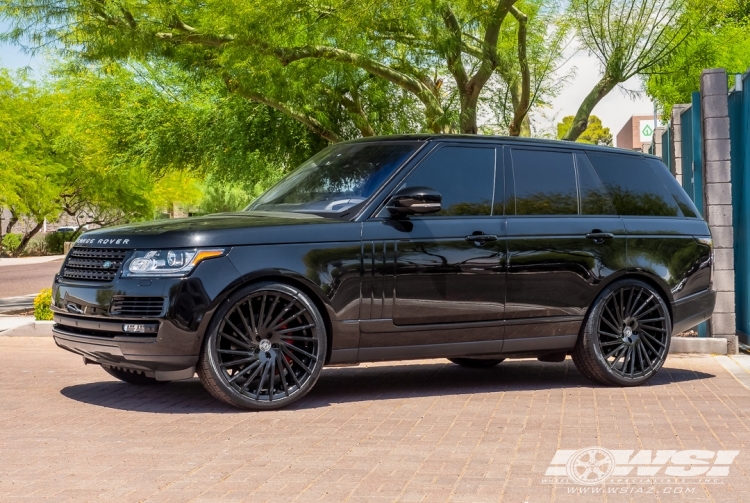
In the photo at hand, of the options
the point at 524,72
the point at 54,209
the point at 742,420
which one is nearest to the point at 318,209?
the point at 742,420

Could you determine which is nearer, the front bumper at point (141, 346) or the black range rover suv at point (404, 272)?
the front bumper at point (141, 346)

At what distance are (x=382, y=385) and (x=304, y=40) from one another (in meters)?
9.40

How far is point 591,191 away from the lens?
924 cm

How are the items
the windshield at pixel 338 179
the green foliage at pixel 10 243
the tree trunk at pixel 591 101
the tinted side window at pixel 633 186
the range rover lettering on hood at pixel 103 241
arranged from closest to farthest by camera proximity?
the range rover lettering on hood at pixel 103 241, the windshield at pixel 338 179, the tinted side window at pixel 633 186, the tree trunk at pixel 591 101, the green foliage at pixel 10 243

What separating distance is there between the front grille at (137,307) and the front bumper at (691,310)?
4488 mm

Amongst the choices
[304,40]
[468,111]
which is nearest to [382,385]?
[468,111]

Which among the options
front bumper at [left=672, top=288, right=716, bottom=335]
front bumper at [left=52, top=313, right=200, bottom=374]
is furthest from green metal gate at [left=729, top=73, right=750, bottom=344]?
front bumper at [left=52, top=313, right=200, bottom=374]

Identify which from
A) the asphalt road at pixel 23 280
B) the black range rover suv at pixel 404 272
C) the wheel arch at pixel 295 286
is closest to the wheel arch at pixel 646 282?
the black range rover suv at pixel 404 272

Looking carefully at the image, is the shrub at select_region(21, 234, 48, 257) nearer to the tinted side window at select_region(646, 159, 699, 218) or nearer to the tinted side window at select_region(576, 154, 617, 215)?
the tinted side window at select_region(646, 159, 699, 218)

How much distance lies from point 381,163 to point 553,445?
8.99 ft

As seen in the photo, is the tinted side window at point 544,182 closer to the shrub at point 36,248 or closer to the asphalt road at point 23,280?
the asphalt road at point 23,280

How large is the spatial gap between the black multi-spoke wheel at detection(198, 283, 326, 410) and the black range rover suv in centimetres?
1

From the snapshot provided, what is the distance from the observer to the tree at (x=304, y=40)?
15070 millimetres

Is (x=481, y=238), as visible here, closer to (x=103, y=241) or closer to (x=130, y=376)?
(x=103, y=241)
